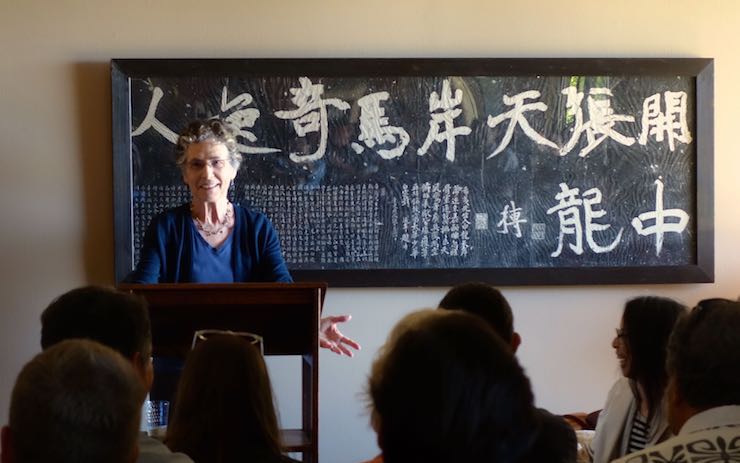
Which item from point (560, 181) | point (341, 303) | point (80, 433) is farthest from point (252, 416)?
point (560, 181)

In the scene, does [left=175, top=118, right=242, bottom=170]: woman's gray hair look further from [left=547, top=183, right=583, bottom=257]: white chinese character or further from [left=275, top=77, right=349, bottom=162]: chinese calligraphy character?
[left=547, top=183, right=583, bottom=257]: white chinese character

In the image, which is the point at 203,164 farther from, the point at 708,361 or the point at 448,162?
the point at 708,361

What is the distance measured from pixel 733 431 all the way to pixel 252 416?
0.86m

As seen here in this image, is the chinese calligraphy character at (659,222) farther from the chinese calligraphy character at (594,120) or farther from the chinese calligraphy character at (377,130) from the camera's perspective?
the chinese calligraphy character at (377,130)

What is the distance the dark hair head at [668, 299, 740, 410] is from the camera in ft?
5.25

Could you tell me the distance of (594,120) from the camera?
405 centimetres

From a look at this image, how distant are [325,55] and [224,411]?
237 centimetres

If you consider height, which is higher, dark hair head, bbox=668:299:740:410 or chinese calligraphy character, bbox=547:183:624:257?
chinese calligraphy character, bbox=547:183:624:257

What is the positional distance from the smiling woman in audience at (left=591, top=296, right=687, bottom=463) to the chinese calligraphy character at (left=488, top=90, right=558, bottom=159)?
1.65 meters

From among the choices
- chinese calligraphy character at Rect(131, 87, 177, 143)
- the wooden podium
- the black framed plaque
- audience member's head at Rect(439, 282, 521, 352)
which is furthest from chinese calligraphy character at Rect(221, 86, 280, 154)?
audience member's head at Rect(439, 282, 521, 352)

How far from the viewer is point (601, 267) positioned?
13.3 feet

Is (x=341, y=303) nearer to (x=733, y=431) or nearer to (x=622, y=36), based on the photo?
(x=622, y=36)

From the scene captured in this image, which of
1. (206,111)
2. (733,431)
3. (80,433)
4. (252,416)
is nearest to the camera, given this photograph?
(80,433)

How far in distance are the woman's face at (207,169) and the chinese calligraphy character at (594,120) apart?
152 cm
